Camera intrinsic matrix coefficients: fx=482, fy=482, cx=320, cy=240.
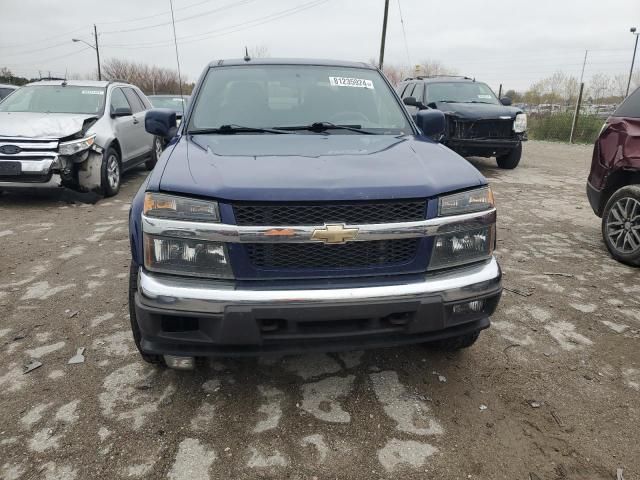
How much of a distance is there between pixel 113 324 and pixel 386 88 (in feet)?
8.63

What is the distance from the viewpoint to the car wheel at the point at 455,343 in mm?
2748

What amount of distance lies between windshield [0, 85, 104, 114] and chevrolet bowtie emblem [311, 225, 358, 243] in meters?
6.38

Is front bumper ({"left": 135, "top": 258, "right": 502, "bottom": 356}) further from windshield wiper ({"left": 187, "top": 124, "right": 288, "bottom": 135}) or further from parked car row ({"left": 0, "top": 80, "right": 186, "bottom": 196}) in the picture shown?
parked car row ({"left": 0, "top": 80, "right": 186, "bottom": 196})

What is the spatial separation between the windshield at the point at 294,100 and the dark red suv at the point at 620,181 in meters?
2.40

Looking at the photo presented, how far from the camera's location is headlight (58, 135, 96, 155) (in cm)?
635

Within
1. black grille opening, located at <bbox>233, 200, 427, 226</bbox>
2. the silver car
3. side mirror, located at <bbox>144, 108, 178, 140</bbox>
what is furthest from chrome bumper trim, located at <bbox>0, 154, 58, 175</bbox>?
black grille opening, located at <bbox>233, 200, 427, 226</bbox>

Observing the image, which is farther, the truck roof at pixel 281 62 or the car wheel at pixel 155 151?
the car wheel at pixel 155 151

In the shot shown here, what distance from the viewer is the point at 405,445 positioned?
217 centimetres

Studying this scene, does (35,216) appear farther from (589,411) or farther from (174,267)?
(589,411)

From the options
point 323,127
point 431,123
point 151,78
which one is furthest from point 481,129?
point 151,78

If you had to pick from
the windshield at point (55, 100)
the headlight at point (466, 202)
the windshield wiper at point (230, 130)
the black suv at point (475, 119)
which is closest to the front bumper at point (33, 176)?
the windshield at point (55, 100)

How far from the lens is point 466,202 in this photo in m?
2.31

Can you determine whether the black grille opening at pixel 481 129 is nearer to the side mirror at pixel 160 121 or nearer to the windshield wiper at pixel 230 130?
the side mirror at pixel 160 121

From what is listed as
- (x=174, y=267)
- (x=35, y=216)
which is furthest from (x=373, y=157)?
(x=35, y=216)
